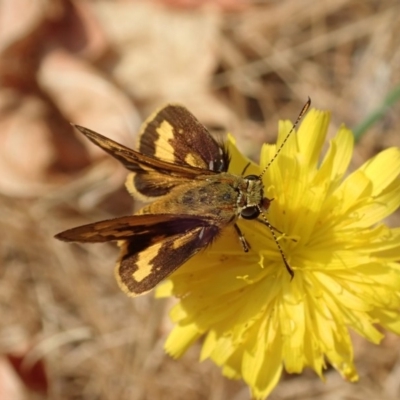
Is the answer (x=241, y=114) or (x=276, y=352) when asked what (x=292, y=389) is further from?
(x=241, y=114)

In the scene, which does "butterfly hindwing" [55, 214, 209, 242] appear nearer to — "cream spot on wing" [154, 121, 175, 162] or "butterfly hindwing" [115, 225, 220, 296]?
"butterfly hindwing" [115, 225, 220, 296]

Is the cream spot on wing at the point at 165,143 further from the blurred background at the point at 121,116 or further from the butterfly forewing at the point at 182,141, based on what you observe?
the blurred background at the point at 121,116

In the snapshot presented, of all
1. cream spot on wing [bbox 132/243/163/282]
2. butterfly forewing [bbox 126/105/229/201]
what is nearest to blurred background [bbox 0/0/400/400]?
butterfly forewing [bbox 126/105/229/201]

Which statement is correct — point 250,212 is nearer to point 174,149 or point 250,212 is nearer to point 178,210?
point 178,210

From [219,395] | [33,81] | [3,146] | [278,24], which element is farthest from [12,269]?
[278,24]

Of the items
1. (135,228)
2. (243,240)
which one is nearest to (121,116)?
(243,240)

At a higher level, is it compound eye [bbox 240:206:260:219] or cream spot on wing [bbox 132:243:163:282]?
compound eye [bbox 240:206:260:219]

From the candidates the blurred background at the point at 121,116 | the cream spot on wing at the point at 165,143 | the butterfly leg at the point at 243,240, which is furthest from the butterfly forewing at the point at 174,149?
the blurred background at the point at 121,116
